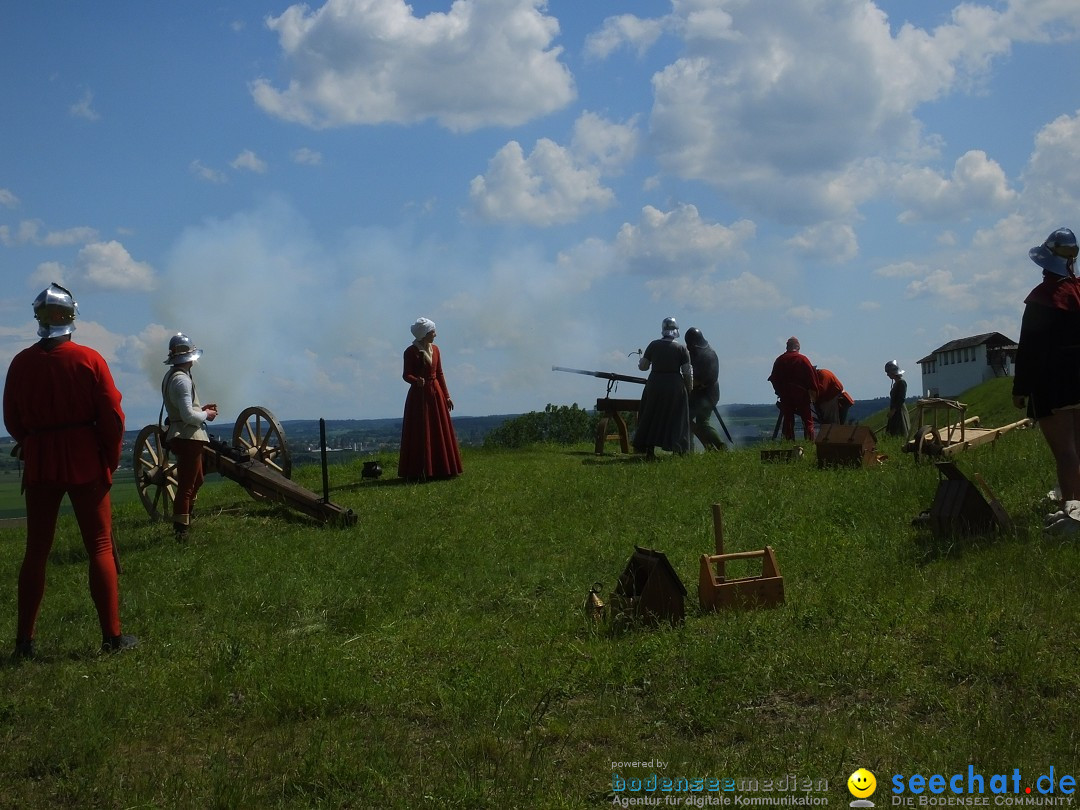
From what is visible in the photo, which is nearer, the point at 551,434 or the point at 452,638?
the point at 452,638

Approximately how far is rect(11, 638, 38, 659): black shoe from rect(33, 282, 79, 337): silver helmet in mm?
1816

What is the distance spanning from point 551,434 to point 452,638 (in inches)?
773

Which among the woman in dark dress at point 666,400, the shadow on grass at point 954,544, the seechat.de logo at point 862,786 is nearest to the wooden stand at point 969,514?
the shadow on grass at point 954,544

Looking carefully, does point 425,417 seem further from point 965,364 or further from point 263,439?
point 965,364

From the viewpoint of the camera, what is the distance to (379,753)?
4.25 metres

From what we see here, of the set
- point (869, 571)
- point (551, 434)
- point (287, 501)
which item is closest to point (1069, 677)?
point (869, 571)

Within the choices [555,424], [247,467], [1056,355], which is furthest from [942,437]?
[555,424]

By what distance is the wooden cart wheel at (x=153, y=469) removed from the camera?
12.1 metres

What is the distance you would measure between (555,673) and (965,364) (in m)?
91.5

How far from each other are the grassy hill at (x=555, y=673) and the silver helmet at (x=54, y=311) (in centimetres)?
190

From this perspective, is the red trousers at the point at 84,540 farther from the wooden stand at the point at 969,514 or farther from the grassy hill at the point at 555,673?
the wooden stand at the point at 969,514

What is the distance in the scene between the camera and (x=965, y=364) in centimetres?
8950

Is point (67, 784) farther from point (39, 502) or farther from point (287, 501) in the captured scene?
point (287, 501)

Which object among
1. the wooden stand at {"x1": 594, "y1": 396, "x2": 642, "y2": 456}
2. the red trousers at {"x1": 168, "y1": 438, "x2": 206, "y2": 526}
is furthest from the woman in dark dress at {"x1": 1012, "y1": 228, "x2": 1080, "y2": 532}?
the wooden stand at {"x1": 594, "y1": 396, "x2": 642, "y2": 456}
